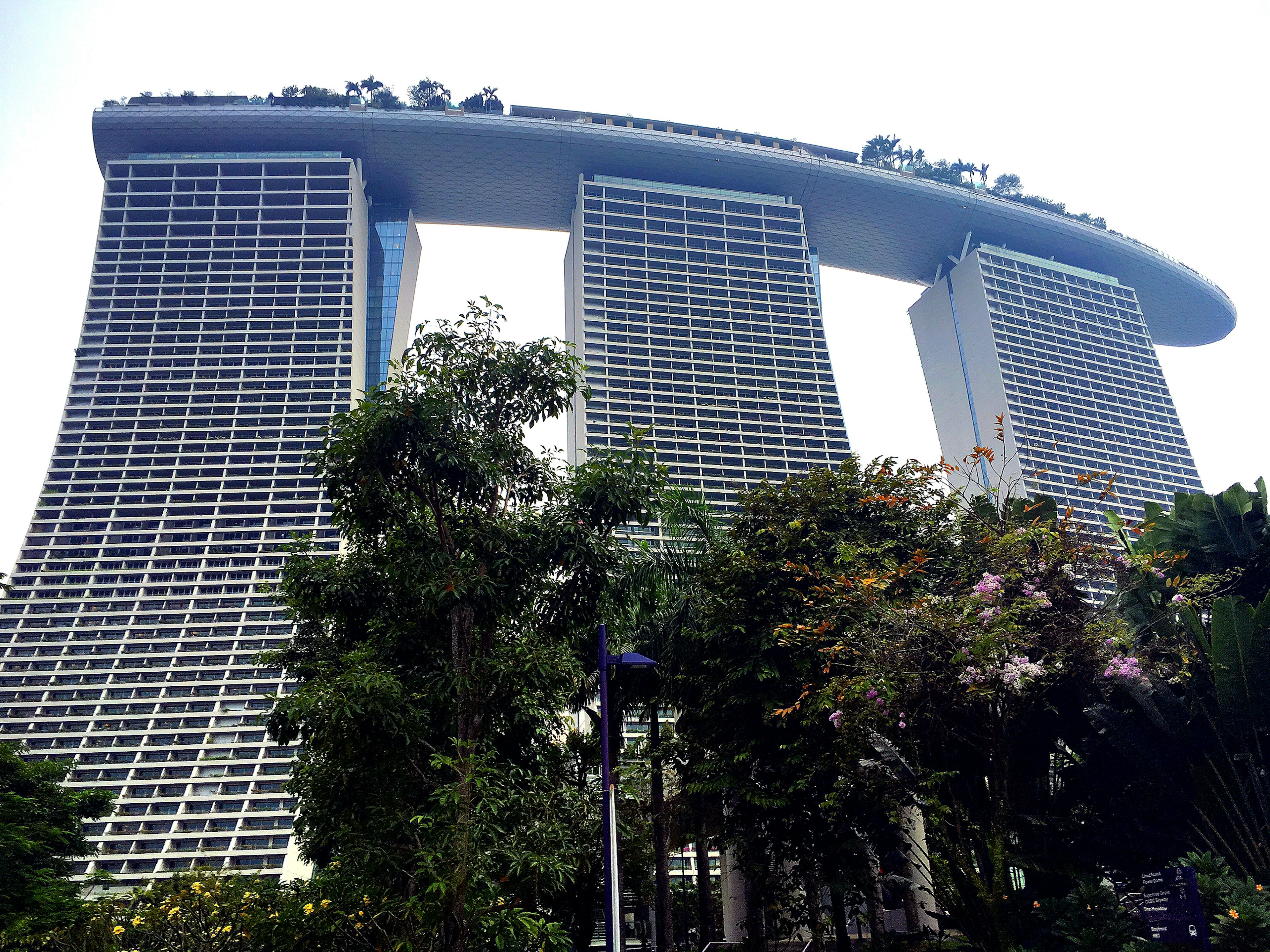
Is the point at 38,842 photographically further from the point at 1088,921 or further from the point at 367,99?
the point at 367,99

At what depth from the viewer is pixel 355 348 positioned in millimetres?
84688

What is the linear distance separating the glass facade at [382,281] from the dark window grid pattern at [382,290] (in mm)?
34

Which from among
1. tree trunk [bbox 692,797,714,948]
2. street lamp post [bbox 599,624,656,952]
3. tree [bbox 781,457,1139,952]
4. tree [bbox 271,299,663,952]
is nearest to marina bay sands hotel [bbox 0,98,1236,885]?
tree trunk [bbox 692,797,714,948]

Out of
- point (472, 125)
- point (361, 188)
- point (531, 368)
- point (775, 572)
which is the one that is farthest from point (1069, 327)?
point (531, 368)

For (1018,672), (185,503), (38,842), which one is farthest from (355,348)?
(1018,672)

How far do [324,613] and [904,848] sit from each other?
1321 cm

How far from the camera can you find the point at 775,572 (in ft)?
73.1

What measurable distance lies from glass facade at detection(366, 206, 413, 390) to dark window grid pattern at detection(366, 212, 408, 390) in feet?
0.11

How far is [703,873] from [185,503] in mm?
62624

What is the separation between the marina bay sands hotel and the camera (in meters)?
67.0

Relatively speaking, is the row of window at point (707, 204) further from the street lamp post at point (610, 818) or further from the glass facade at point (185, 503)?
the street lamp post at point (610, 818)

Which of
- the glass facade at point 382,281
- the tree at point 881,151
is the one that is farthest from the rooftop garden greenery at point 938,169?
the glass facade at point 382,281

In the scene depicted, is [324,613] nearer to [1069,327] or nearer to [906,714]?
[906,714]

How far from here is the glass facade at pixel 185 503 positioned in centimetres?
6247
